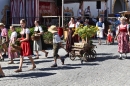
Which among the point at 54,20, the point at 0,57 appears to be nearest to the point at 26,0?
the point at 54,20

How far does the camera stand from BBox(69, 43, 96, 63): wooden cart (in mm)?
12828

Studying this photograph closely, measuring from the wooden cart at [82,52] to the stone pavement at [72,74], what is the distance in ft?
0.89

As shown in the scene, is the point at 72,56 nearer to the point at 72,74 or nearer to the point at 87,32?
the point at 87,32

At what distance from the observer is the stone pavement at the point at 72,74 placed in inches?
354

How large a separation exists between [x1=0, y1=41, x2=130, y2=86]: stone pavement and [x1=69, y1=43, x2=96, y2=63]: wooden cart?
0.27m

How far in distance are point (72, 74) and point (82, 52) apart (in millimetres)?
2836

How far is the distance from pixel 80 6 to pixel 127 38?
50.3 feet

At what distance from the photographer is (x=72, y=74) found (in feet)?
33.3

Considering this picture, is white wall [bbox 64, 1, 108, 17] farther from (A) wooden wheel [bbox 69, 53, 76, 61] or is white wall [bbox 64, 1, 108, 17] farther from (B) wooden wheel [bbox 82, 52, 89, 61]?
(B) wooden wheel [bbox 82, 52, 89, 61]

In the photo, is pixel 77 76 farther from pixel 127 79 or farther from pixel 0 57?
pixel 0 57

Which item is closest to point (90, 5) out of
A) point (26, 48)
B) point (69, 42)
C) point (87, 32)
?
point (69, 42)

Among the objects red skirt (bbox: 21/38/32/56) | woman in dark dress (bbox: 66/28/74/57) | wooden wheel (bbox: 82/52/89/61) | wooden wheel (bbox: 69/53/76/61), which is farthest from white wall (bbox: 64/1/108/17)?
red skirt (bbox: 21/38/32/56)

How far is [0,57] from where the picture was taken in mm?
13531

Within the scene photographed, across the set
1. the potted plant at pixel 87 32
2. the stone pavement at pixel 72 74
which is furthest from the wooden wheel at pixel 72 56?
the potted plant at pixel 87 32
